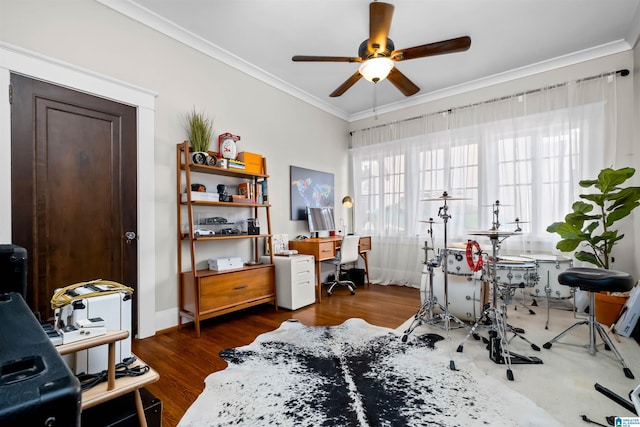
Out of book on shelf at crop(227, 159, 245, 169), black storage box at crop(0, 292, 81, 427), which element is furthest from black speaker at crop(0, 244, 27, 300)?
book on shelf at crop(227, 159, 245, 169)

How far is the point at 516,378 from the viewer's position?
186 centimetres

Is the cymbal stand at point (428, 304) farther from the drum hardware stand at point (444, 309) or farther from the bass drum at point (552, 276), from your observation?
the bass drum at point (552, 276)

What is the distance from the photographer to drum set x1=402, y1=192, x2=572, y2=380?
2.18 m

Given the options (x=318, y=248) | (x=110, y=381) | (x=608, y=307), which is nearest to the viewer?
(x=110, y=381)

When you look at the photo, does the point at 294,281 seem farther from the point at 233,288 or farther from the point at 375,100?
the point at 375,100

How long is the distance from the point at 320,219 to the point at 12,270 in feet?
11.2

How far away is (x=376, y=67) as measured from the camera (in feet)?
7.50

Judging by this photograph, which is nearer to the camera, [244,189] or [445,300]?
[445,300]

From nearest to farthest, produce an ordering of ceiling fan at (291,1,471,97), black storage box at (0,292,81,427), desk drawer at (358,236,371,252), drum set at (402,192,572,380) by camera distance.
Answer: black storage box at (0,292,81,427), ceiling fan at (291,1,471,97), drum set at (402,192,572,380), desk drawer at (358,236,371,252)

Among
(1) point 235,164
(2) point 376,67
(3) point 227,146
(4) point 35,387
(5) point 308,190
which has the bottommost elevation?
(4) point 35,387

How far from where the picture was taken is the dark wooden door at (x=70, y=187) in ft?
6.59

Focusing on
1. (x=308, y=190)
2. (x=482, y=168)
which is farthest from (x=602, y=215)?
(x=308, y=190)

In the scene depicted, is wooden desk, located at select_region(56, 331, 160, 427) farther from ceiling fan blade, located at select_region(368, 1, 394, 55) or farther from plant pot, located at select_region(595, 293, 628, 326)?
plant pot, located at select_region(595, 293, 628, 326)

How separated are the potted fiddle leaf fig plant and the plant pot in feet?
0.97
